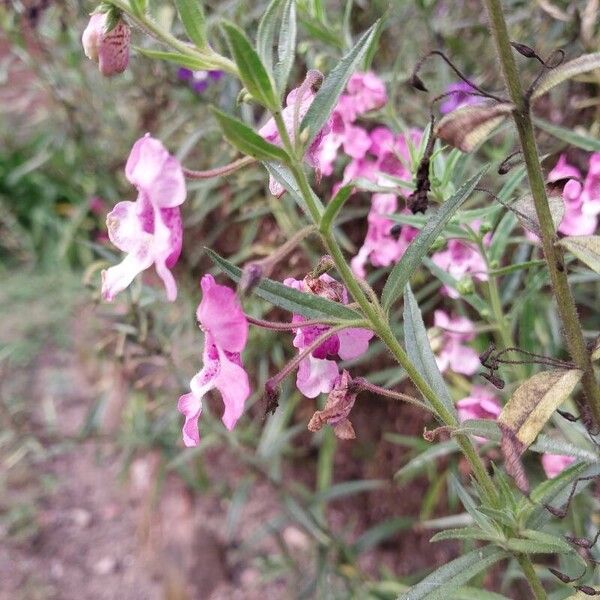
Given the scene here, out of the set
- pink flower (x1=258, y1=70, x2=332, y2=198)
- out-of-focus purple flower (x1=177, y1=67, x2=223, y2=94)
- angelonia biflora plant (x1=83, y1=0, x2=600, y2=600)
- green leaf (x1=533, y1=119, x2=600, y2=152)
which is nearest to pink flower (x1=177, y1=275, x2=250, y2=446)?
angelonia biflora plant (x1=83, y1=0, x2=600, y2=600)

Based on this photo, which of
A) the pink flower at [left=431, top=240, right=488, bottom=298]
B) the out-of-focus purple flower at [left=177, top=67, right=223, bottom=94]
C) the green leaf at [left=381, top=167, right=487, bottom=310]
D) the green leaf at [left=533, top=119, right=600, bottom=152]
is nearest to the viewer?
the green leaf at [left=381, top=167, right=487, bottom=310]

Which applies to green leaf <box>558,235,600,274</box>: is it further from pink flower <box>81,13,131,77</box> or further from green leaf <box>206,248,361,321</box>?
pink flower <box>81,13,131,77</box>

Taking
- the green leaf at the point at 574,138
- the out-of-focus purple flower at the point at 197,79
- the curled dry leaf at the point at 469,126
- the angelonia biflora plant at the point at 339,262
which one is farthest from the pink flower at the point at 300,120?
the out-of-focus purple flower at the point at 197,79

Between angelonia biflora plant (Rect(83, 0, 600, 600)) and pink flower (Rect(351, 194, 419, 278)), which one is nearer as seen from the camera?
angelonia biflora plant (Rect(83, 0, 600, 600))

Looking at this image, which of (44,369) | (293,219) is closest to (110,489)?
(44,369)

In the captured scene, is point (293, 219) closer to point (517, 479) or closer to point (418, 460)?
point (418, 460)

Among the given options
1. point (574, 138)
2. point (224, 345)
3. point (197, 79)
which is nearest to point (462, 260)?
point (574, 138)
